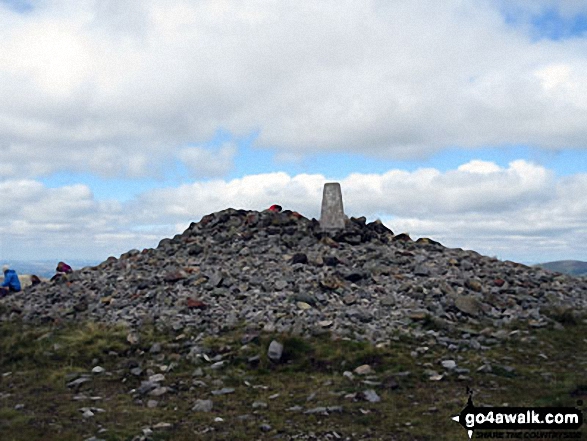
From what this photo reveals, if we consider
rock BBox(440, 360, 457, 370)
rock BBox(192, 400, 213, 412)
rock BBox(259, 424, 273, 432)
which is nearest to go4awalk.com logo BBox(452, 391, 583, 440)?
rock BBox(440, 360, 457, 370)

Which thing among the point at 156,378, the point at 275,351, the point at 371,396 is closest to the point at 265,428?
the point at 371,396

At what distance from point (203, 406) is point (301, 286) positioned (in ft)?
25.2

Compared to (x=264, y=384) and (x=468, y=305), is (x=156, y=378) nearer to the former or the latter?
(x=264, y=384)

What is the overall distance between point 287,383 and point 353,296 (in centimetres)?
557

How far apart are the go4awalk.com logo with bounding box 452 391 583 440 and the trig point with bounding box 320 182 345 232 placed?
13.4 meters

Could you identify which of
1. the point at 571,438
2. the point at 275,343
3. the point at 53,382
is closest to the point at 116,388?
the point at 53,382

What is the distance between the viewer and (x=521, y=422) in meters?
9.69

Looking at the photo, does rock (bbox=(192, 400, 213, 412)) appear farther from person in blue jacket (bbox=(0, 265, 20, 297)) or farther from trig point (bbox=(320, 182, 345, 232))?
person in blue jacket (bbox=(0, 265, 20, 297))

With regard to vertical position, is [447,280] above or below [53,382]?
above

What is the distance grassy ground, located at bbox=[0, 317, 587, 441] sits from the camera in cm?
980

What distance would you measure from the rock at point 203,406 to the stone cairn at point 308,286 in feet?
13.9

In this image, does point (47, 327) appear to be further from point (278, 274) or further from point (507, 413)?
point (507, 413)

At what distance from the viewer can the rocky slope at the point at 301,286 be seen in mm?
16172

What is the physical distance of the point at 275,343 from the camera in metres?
13.8
